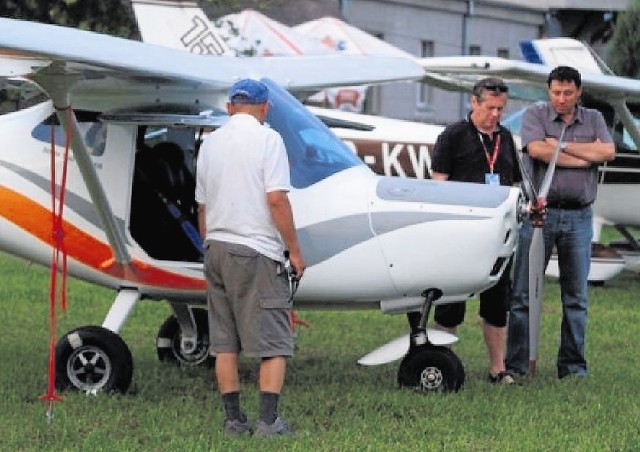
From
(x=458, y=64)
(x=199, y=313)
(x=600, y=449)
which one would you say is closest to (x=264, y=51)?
(x=458, y=64)

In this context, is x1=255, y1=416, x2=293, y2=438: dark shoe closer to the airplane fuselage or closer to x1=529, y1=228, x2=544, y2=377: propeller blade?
the airplane fuselage

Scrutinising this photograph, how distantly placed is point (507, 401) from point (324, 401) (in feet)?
3.18

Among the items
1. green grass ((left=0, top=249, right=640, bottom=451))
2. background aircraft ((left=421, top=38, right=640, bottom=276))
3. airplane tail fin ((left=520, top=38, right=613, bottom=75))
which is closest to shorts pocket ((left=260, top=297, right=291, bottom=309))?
green grass ((left=0, top=249, right=640, bottom=451))

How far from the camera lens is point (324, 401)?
8.36 m

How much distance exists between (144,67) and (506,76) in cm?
647

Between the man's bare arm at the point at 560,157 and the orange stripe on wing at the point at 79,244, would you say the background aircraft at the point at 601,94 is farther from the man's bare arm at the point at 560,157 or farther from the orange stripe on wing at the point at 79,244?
the orange stripe on wing at the point at 79,244

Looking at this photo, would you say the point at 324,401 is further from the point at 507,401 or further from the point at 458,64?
the point at 458,64

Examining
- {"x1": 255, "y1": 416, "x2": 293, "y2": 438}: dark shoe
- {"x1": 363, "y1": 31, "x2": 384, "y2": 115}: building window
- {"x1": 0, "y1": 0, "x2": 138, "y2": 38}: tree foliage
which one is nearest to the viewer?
{"x1": 255, "y1": 416, "x2": 293, "y2": 438}: dark shoe

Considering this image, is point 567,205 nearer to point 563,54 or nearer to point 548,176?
point 548,176

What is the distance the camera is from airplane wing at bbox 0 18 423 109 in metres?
7.48

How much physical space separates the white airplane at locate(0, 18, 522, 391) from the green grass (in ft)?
1.35

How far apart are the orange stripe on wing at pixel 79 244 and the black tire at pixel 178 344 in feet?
3.88

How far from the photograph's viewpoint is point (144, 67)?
808 centimetres

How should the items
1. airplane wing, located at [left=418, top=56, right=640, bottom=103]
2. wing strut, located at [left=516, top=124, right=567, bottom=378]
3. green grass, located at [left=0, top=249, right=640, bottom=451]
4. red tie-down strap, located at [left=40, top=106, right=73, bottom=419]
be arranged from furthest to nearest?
1. airplane wing, located at [left=418, top=56, right=640, bottom=103]
2. wing strut, located at [left=516, top=124, right=567, bottom=378]
3. red tie-down strap, located at [left=40, top=106, right=73, bottom=419]
4. green grass, located at [left=0, top=249, right=640, bottom=451]
